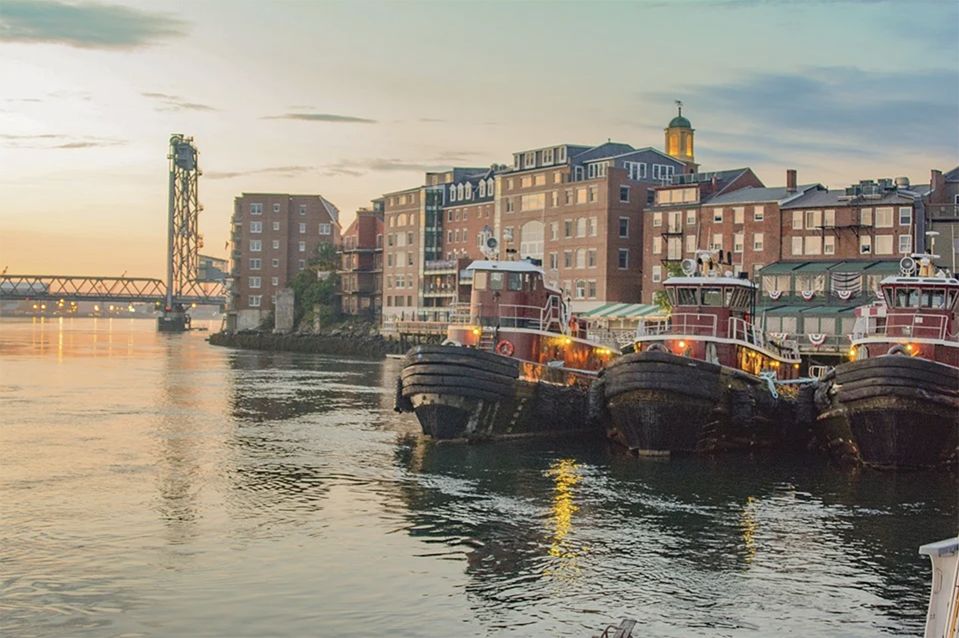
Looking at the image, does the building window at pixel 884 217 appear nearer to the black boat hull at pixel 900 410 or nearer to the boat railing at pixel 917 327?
the boat railing at pixel 917 327

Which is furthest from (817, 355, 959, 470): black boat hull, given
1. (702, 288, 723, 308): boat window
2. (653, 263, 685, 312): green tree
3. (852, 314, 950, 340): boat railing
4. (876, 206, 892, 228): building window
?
(876, 206, 892, 228): building window

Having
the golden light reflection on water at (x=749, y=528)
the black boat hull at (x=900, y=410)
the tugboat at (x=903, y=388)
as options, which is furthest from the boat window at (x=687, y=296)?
the golden light reflection on water at (x=749, y=528)

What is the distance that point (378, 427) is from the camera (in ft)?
165

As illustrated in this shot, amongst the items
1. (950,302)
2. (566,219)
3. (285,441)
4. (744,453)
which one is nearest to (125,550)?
(285,441)

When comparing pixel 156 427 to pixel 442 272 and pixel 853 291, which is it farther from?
pixel 442 272

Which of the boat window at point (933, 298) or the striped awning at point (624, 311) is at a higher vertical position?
the boat window at point (933, 298)

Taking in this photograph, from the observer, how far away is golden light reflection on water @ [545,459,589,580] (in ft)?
80.3

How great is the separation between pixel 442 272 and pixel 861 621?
106m

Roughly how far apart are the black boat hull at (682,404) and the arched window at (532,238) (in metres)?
69.5

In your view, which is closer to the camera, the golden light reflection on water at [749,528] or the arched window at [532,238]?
the golden light reflection on water at [749,528]

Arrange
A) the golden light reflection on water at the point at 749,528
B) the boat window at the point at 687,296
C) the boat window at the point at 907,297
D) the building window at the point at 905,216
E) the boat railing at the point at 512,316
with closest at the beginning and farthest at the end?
the golden light reflection on water at the point at 749,528 → the boat window at the point at 907,297 → the boat window at the point at 687,296 → the boat railing at the point at 512,316 → the building window at the point at 905,216

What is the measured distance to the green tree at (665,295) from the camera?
8838 cm

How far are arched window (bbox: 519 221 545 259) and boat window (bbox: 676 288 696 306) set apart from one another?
213ft

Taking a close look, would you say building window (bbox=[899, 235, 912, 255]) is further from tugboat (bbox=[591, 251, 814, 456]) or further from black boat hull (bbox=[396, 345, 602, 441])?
black boat hull (bbox=[396, 345, 602, 441])
